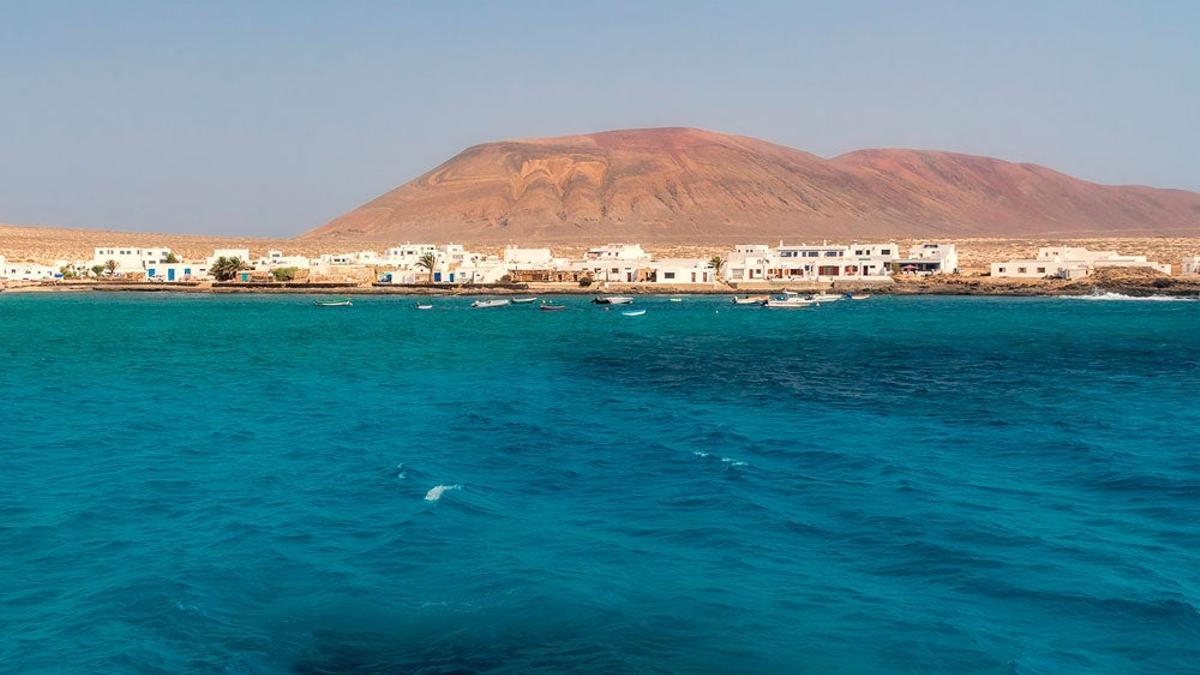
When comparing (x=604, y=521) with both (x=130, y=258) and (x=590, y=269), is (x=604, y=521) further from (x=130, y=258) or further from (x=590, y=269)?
(x=130, y=258)

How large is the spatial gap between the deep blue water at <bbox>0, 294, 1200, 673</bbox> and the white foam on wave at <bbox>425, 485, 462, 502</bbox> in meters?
0.24

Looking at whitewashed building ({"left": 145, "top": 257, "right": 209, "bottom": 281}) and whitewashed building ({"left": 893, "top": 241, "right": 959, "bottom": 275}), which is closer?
whitewashed building ({"left": 893, "top": 241, "right": 959, "bottom": 275})

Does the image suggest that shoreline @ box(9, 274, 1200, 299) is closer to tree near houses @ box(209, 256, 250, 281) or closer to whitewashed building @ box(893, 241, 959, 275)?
tree near houses @ box(209, 256, 250, 281)

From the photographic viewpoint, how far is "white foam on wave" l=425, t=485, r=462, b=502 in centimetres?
2392

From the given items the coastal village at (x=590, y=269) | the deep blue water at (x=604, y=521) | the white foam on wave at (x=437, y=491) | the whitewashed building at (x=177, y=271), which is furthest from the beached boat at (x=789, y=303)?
the whitewashed building at (x=177, y=271)

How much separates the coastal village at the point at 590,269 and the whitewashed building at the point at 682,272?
0.13 metres

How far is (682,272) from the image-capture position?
12925 centimetres

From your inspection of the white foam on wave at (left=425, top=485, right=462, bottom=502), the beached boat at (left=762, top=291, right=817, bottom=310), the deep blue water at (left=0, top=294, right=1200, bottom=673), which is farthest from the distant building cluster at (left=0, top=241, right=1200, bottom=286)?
→ the white foam on wave at (left=425, top=485, right=462, bottom=502)

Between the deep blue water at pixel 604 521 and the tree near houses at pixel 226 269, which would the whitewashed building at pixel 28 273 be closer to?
the tree near houses at pixel 226 269

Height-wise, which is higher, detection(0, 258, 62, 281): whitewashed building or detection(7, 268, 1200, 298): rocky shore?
detection(0, 258, 62, 281): whitewashed building

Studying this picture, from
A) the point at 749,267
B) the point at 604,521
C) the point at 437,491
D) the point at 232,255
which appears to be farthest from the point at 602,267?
the point at 604,521

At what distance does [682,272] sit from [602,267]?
11382 millimetres

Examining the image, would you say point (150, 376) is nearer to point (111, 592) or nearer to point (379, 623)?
point (111, 592)

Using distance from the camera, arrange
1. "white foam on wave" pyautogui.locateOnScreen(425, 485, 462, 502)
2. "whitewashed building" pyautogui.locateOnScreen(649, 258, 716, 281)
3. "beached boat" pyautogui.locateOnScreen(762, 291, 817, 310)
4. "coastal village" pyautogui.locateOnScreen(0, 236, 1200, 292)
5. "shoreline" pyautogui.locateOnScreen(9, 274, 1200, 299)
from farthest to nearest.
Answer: "coastal village" pyautogui.locateOnScreen(0, 236, 1200, 292)
"whitewashed building" pyautogui.locateOnScreen(649, 258, 716, 281)
"shoreline" pyautogui.locateOnScreen(9, 274, 1200, 299)
"beached boat" pyautogui.locateOnScreen(762, 291, 817, 310)
"white foam on wave" pyautogui.locateOnScreen(425, 485, 462, 502)
